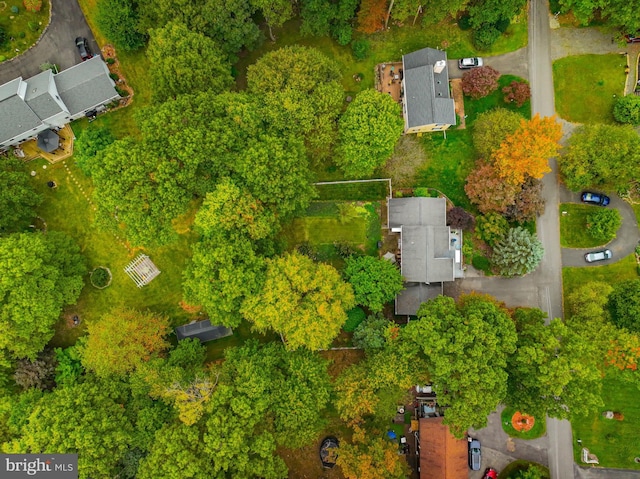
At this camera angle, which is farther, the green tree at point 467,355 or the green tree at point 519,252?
the green tree at point 519,252

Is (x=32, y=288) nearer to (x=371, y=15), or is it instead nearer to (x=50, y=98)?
(x=50, y=98)

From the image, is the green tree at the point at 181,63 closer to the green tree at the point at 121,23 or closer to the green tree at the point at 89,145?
the green tree at the point at 121,23

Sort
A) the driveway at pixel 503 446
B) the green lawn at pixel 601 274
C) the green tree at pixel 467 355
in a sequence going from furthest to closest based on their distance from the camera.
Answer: the green lawn at pixel 601 274 → the driveway at pixel 503 446 → the green tree at pixel 467 355

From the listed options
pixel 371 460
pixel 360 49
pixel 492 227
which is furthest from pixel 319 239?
pixel 371 460

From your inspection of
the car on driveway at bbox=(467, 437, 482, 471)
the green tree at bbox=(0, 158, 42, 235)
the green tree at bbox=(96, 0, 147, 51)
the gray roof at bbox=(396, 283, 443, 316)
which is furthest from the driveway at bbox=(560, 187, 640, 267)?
the green tree at bbox=(0, 158, 42, 235)

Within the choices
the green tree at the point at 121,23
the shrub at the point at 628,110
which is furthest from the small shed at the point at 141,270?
the shrub at the point at 628,110


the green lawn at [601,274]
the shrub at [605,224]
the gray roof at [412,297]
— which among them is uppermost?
the shrub at [605,224]

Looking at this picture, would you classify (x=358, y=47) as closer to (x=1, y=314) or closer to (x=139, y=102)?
(x=139, y=102)

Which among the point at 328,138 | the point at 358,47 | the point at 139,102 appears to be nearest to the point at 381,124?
the point at 328,138
